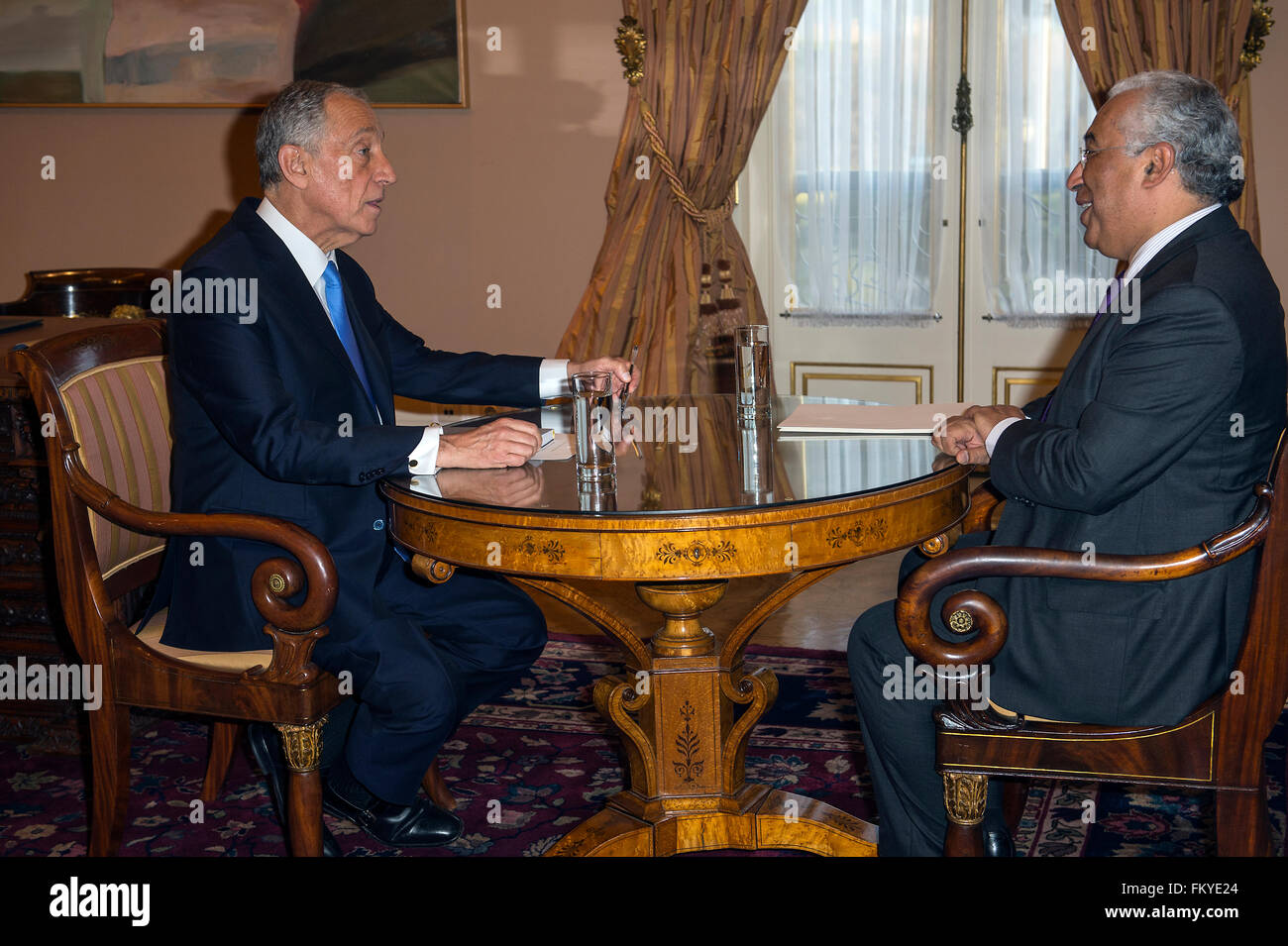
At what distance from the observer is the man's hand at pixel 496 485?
225 cm

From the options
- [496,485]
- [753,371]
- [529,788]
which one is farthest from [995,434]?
[529,788]

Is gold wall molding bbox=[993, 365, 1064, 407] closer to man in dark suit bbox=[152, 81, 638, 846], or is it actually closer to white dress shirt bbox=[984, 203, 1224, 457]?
man in dark suit bbox=[152, 81, 638, 846]

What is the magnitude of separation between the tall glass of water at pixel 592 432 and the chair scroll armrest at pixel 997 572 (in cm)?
58

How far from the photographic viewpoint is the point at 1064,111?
5414 mm

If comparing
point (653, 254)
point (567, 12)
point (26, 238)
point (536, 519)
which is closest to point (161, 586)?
point (536, 519)

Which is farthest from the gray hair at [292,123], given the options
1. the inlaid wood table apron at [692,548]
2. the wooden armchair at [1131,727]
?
the wooden armchair at [1131,727]

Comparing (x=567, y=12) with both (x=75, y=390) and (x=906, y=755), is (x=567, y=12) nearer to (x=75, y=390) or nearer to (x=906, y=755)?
(x=75, y=390)

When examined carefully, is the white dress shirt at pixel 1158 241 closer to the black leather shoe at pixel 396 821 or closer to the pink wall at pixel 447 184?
the black leather shoe at pixel 396 821

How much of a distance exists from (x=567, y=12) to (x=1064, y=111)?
2178mm

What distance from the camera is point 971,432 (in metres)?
2.46

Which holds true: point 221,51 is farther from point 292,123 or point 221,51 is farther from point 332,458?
point 332,458

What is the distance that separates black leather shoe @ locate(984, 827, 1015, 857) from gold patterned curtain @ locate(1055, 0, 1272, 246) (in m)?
3.49

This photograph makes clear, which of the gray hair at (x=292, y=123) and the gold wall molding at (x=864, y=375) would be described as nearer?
the gray hair at (x=292, y=123)

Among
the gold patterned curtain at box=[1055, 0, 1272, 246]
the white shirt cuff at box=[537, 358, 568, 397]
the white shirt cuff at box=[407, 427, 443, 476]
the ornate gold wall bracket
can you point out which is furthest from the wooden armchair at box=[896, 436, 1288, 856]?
the ornate gold wall bracket
